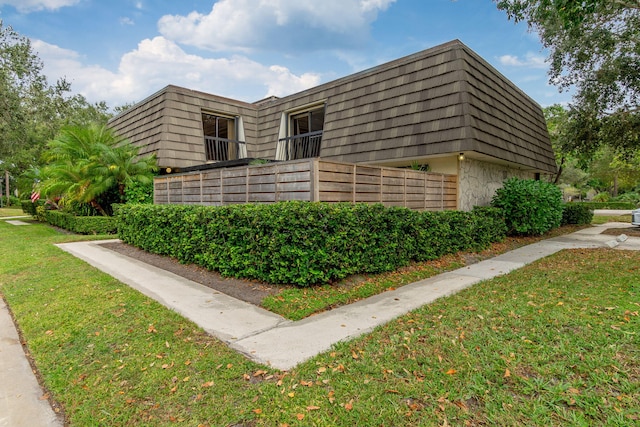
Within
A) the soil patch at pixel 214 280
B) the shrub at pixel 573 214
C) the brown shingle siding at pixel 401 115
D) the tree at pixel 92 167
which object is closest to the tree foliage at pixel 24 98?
the tree at pixel 92 167

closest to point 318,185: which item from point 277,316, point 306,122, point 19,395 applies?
point 277,316

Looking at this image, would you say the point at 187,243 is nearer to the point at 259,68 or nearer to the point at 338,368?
the point at 338,368

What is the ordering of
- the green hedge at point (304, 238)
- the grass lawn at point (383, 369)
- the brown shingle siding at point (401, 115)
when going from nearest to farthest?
the grass lawn at point (383, 369) → the green hedge at point (304, 238) → the brown shingle siding at point (401, 115)

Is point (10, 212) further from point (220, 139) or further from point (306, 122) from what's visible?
point (306, 122)

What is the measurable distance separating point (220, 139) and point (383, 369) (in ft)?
40.0

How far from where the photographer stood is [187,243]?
682 cm

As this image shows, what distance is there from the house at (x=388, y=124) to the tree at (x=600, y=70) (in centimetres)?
155

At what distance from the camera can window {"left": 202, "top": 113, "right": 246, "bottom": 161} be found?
13148 millimetres

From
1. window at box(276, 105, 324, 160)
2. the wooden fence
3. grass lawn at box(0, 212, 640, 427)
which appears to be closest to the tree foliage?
the wooden fence

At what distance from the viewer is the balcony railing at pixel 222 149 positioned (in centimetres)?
1312

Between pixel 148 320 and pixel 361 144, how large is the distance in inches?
295

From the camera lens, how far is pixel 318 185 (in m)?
5.39

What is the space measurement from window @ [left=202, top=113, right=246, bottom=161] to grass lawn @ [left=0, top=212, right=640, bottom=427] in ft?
30.9

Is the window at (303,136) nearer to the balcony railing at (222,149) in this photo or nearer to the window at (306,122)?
the window at (306,122)
